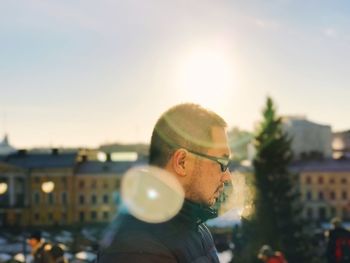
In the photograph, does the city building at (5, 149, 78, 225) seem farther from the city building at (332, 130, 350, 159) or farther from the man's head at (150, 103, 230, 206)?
the man's head at (150, 103, 230, 206)

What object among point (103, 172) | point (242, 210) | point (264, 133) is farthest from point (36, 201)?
point (242, 210)

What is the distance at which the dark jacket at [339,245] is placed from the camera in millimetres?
9125

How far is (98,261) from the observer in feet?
→ 4.39

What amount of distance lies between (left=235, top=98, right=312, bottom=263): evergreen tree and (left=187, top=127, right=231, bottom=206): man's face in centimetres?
3202

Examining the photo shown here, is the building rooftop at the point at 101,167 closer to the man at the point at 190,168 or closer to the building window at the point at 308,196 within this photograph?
the building window at the point at 308,196

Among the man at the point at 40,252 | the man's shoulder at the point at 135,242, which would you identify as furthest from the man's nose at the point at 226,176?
the man at the point at 40,252

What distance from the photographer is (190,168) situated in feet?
4.87

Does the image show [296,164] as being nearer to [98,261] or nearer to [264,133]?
[264,133]

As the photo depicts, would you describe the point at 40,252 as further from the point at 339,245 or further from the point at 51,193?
the point at 51,193

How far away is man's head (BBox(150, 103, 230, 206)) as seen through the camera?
4.81 ft

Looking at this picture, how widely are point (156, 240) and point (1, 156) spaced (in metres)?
76.9

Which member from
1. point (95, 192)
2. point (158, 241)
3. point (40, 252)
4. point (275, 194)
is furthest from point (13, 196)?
point (158, 241)

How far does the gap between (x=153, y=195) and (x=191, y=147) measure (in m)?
0.18

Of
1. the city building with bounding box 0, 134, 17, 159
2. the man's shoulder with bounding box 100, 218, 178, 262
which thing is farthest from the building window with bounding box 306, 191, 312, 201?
the man's shoulder with bounding box 100, 218, 178, 262
